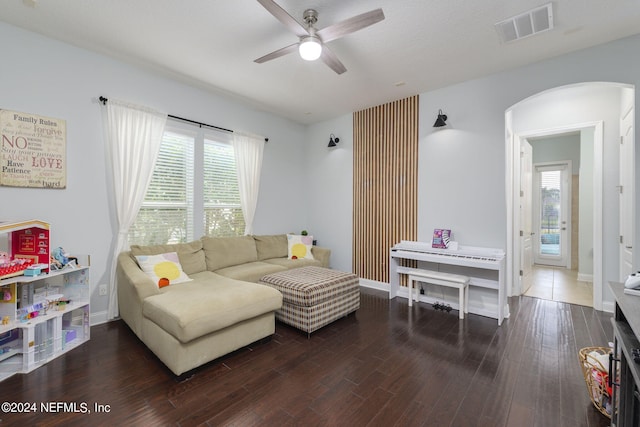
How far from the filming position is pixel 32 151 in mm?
2717

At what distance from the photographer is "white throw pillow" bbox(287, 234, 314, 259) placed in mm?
4543

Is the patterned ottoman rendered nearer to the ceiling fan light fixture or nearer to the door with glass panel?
the ceiling fan light fixture

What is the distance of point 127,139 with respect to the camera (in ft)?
10.7

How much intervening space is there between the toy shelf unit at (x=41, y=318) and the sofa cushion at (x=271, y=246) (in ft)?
7.04

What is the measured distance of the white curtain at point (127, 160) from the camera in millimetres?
3178

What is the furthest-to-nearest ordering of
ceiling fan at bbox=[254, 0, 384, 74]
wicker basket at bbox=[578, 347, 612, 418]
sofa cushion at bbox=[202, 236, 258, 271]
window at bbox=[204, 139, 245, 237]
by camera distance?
window at bbox=[204, 139, 245, 237], sofa cushion at bbox=[202, 236, 258, 271], ceiling fan at bbox=[254, 0, 384, 74], wicker basket at bbox=[578, 347, 612, 418]

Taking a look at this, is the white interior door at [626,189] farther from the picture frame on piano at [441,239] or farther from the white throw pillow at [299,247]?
the white throw pillow at [299,247]

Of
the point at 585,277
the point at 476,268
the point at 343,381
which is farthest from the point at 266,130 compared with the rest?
the point at 585,277

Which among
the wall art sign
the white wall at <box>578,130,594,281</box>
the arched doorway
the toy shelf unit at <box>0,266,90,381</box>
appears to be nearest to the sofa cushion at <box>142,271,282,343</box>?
the toy shelf unit at <box>0,266,90,381</box>

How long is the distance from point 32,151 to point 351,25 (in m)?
3.18

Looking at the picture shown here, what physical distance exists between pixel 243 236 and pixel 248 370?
2402 mm

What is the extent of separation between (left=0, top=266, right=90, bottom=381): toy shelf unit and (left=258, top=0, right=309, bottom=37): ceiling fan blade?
277cm

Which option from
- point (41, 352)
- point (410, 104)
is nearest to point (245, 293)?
point (41, 352)

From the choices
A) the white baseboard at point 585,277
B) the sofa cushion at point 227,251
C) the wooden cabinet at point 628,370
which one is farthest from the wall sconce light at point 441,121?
the white baseboard at point 585,277
